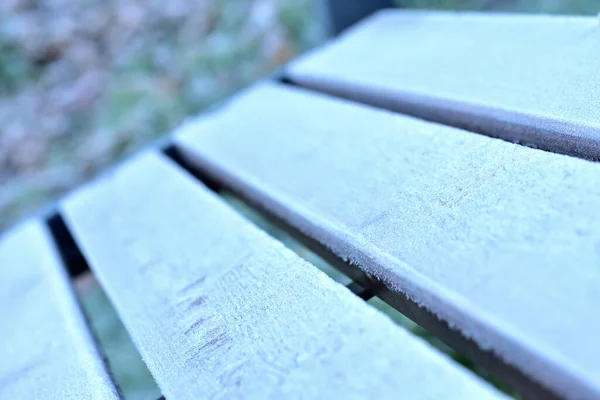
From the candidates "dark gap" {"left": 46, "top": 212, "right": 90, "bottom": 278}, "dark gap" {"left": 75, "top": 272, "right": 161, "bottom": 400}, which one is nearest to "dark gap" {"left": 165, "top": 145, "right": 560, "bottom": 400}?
"dark gap" {"left": 46, "top": 212, "right": 90, "bottom": 278}

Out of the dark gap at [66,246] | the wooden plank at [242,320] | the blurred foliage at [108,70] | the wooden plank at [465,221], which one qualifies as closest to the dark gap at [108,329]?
the dark gap at [66,246]

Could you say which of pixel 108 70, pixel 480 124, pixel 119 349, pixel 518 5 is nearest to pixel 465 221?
pixel 480 124

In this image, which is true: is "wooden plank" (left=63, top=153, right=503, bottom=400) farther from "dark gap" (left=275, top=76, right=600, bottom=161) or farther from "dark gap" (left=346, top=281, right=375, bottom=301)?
"dark gap" (left=275, top=76, right=600, bottom=161)

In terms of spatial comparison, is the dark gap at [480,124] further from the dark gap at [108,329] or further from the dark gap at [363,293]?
the dark gap at [108,329]

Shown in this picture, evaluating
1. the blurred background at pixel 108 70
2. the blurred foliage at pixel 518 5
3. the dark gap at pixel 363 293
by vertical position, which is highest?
the dark gap at pixel 363 293

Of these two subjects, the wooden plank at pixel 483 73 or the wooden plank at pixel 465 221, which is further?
the wooden plank at pixel 483 73

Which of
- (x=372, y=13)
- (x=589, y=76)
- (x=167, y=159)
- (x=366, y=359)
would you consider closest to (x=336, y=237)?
(x=366, y=359)
